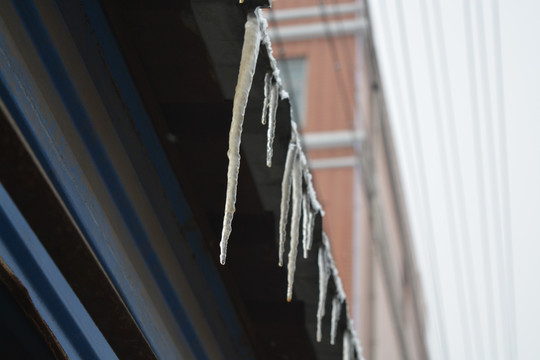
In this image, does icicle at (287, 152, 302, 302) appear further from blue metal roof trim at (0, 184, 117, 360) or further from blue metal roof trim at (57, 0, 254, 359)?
blue metal roof trim at (0, 184, 117, 360)

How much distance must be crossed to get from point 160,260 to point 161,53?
0.83 metres

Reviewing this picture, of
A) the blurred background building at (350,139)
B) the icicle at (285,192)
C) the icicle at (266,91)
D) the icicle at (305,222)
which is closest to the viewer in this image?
the icicle at (266,91)

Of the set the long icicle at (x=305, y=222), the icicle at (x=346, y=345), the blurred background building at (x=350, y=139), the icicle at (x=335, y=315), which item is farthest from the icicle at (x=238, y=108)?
the blurred background building at (x=350, y=139)

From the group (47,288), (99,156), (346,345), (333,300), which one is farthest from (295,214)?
(47,288)

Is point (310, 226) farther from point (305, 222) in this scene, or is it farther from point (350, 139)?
point (350, 139)

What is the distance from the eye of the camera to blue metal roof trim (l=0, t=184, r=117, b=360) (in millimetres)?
2395

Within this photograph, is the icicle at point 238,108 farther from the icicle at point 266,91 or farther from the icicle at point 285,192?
A: the icicle at point 285,192

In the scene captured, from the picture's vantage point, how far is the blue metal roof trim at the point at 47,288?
2.39 metres

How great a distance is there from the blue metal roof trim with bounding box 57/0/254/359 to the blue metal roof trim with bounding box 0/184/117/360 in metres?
0.81

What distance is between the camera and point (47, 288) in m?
2.52

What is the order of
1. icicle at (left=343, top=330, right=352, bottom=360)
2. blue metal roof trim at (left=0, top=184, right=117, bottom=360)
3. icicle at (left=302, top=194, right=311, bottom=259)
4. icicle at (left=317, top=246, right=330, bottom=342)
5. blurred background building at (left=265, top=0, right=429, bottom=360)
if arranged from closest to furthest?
blue metal roof trim at (left=0, top=184, right=117, bottom=360), icicle at (left=302, top=194, right=311, bottom=259), icicle at (left=317, top=246, right=330, bottom=342), icicle at (left=343, top=330, right=352, bottom=360), blurred background building at (left=265, top=0, right=429, bottom=360)

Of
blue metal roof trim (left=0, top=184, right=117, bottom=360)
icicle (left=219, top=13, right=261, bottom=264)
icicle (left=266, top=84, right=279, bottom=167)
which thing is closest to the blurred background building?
icicle (left=266, top=84, right=279, bottom=167)

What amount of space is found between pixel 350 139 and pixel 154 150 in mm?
9612

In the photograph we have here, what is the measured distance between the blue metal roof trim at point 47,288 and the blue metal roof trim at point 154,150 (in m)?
0.81
